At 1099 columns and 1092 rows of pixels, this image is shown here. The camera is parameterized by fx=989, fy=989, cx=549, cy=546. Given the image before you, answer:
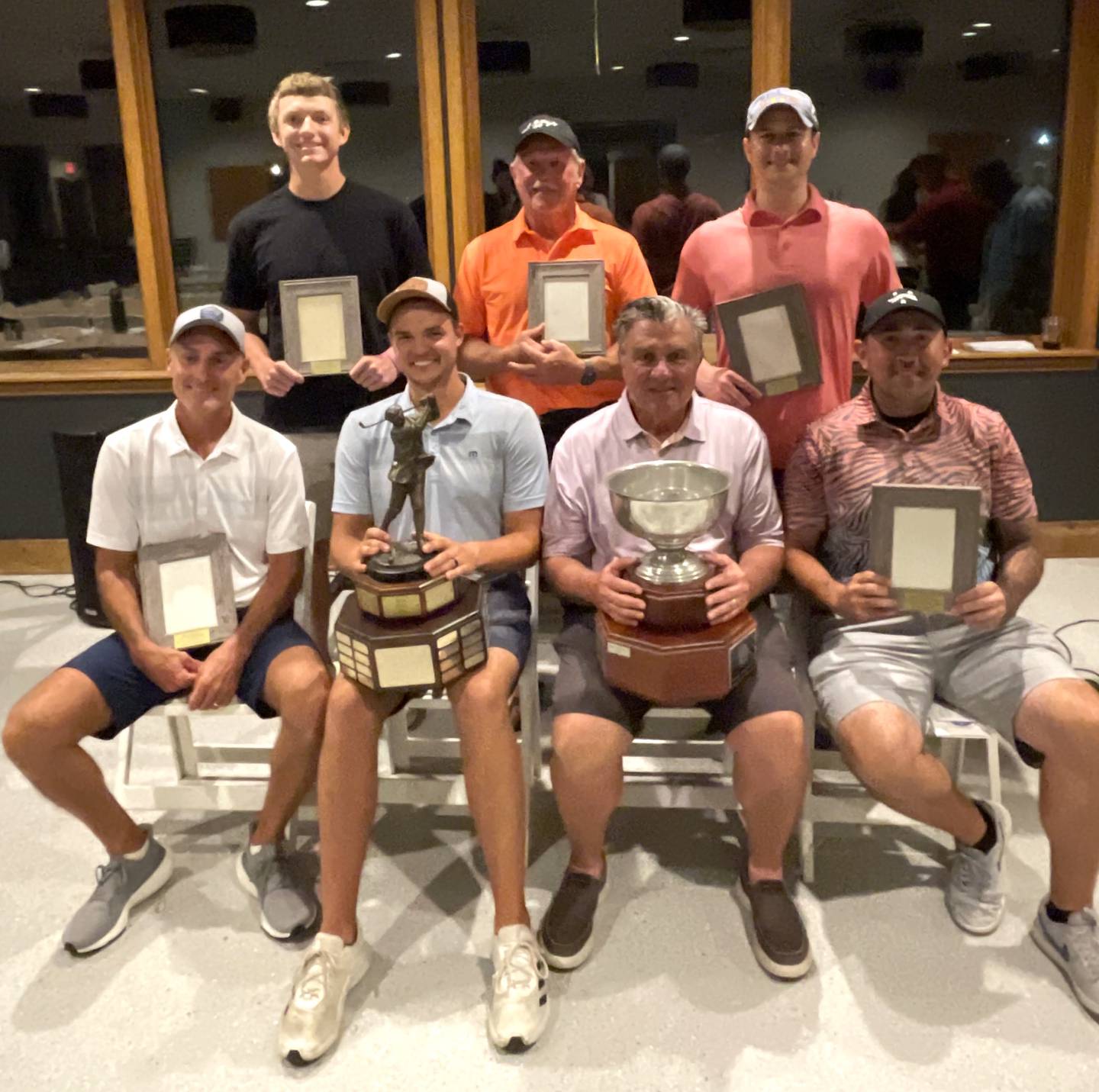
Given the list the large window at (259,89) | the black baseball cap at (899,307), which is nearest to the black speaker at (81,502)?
the large window at (259,89)

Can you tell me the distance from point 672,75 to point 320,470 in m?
2.44

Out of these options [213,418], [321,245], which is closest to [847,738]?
[213,418]

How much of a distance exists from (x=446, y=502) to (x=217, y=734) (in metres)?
1.23

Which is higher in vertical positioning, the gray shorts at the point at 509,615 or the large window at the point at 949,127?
the large window at the point at 949,127

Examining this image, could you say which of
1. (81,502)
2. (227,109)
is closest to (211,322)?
(81,502)

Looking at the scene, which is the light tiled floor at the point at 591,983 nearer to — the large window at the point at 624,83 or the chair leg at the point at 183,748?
the chair leg at the point at 183,748

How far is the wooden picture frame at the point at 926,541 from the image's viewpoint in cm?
172

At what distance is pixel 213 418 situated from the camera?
6.72ft

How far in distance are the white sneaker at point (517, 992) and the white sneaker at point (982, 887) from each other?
2.70 feet

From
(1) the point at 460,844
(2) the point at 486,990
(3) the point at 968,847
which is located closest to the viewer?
(2) the point at 486,990

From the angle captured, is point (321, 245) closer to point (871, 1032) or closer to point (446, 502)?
point (446, 502)

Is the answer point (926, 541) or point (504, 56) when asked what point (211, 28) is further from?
point (926, 541)

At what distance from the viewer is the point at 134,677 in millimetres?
1953

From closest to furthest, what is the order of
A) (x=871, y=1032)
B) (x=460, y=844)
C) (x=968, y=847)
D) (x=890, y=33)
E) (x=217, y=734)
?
(x=871, y=1032) → (x=968, y=847) → (x=460, y=844) → (x=217, y=734) → (x=890, y=33)
